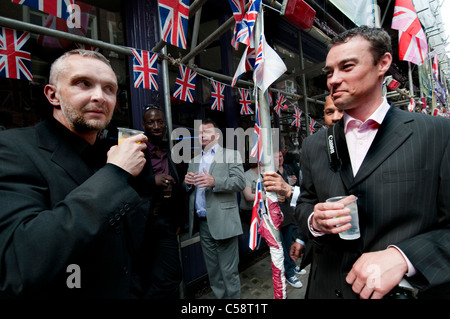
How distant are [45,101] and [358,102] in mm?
2026

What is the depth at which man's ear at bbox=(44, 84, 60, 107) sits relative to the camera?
133cm

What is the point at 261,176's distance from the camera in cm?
196

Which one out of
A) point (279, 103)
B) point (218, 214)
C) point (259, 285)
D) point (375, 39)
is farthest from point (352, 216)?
point (279, 103)

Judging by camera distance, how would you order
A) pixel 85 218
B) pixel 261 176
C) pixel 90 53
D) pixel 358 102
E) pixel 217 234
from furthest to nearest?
pixel 217 234 < pixel 261 176 < pixel 358 102 < pixel 90 53 < pixel 85 218

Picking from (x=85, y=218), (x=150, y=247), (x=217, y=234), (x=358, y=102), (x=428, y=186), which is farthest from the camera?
(x=217, y=234)

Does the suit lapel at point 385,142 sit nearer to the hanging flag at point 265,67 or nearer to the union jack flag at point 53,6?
the hanging flag at point 265,67

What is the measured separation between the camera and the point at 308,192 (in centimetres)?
182

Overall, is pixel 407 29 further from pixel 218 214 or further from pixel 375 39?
pixel 218 214

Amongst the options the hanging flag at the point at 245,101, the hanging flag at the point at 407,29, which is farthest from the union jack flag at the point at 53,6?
the hanging flag at the point at 407,29

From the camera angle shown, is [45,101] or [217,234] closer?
[45,101]

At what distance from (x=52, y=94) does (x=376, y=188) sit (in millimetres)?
2017

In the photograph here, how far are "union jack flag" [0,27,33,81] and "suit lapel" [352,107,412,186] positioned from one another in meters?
Result: 2.93
